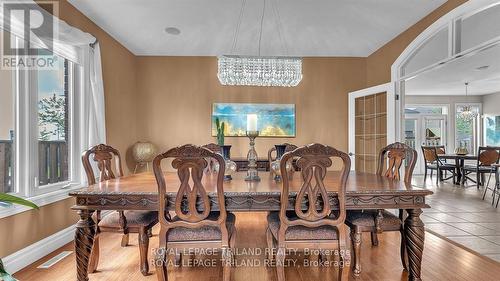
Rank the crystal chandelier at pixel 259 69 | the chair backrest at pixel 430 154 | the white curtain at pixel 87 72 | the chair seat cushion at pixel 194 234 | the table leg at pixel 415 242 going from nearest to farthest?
the chair seat cushion at pixel 194 234 → the table leg at pixel 415 242 → the white curtain at pixel 87 72 → the crystal chandelier at pixel 259 69 → the chair backrest at pixel 430 154

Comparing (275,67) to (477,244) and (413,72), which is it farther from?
(477,244)

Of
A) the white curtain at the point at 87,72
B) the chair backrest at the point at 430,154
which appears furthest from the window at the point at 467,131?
the white curtain at the point at 87,72

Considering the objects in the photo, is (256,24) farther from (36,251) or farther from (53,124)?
(36,251)

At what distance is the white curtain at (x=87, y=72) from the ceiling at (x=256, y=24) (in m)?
0.41

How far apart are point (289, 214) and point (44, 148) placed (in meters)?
2.54

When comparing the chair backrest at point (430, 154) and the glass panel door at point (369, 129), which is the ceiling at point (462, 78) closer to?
the glass panel door at point (369, 129)

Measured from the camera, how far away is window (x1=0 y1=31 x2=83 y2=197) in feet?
7.65

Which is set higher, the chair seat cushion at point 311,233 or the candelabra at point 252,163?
the candelabra at point 252,163

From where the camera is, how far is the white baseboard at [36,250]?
2.21 meters

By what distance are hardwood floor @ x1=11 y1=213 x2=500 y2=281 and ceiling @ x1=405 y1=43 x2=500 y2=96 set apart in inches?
115

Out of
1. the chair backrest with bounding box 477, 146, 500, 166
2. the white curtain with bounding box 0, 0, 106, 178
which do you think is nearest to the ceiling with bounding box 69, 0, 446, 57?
the white curtain with bounding box 0, 0, 106, 178

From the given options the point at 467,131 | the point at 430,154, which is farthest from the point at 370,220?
the point at 467,131

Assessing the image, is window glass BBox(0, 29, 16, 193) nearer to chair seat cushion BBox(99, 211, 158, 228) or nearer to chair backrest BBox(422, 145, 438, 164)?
chair seat cushion BBox(99, 211, 158, 228)

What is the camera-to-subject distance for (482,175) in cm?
621
